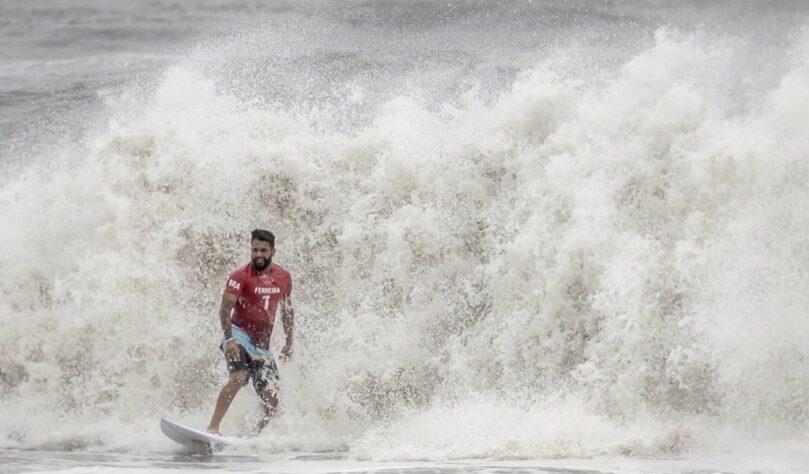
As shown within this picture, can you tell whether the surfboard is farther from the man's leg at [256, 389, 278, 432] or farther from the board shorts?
the board shorts

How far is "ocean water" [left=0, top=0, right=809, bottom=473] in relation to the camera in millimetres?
7098

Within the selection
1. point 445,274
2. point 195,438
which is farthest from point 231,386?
point 445,274

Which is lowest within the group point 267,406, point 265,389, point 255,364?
point 267,406

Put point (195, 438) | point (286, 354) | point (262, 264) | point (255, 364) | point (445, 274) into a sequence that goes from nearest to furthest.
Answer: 1. point (195, 438)
2. point (262, 264)
3. point (255, 364)
4. point (286, 354)
5. point (445, 274)

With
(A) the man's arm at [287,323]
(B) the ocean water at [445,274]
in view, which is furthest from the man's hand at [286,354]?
(B) the ocean water at [445,274]

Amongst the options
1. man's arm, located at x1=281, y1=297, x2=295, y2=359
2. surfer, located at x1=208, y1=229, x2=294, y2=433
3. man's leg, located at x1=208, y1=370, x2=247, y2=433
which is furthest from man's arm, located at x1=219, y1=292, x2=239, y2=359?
man's arm, located at x1=281, y1=297, x2=295, y2=359

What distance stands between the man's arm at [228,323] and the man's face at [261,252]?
280mm

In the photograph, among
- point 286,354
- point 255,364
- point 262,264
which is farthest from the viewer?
point 286,354

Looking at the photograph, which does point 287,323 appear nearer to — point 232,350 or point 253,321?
point 253,321

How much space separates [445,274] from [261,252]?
72.1 inches

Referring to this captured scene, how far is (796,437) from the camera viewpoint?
6867 mm

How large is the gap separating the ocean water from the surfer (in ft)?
1.17

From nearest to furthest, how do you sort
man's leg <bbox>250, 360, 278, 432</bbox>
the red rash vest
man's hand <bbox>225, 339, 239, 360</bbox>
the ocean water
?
the ocean water, man's hand <bbox>225, 339, 239, 360</bbox>, the red rash vest, man's leg <bbox>250, 360, 278, 432</bbox>

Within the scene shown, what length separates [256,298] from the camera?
7.36 m
